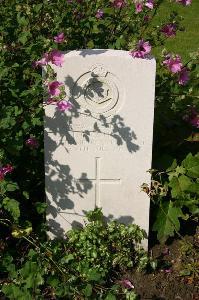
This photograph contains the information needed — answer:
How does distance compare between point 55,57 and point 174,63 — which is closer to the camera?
point 55,57

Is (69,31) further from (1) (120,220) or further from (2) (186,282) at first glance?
(2) (186,282)

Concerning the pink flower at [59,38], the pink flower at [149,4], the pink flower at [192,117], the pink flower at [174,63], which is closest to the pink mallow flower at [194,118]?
the pink flower at [192,117]

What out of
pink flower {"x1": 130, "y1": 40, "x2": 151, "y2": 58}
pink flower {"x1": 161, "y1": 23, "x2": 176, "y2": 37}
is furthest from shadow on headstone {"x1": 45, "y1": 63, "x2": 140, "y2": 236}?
pink flower {"x1": 161, "y1": 23, "x2": 176, "y2": 37}

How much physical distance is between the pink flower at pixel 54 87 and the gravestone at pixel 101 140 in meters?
0.13

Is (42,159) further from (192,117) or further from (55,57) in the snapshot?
(192,117)

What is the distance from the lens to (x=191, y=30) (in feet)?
30.8

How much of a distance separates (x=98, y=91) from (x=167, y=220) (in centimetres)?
102

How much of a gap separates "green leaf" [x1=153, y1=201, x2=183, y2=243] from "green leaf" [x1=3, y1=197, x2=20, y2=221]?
100 centimetres

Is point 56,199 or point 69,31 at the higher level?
point 69,31

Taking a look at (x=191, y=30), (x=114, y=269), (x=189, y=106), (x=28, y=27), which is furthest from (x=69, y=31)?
(x=191, y=30)

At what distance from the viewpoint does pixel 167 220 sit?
4.05 meters

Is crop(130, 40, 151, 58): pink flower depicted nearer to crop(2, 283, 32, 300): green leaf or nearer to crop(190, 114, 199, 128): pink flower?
crop(190, 114, 199, 128): pink flower

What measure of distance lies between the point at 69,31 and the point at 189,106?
1120 mm

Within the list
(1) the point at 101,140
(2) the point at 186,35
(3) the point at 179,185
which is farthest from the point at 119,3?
(2) the point at 186,35
